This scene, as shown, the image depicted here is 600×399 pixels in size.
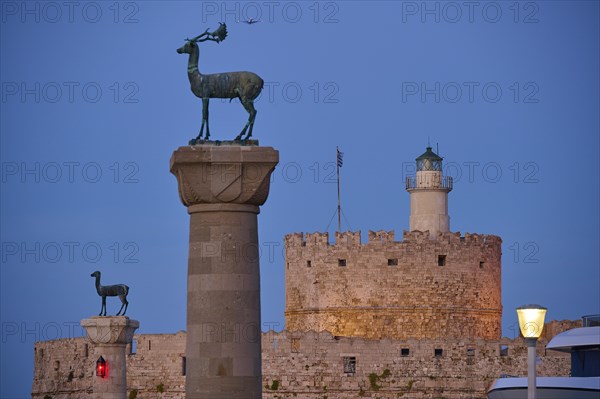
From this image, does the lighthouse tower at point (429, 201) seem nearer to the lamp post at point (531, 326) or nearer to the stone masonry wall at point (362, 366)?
the stone masonry wall at point (362, 366)

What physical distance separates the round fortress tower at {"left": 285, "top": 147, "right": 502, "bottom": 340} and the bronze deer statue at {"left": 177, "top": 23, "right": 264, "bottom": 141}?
39.2 metres

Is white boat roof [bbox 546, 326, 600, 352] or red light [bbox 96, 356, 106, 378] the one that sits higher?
white boat roof [bbox 546, 326, 600, 352]

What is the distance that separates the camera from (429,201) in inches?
2325

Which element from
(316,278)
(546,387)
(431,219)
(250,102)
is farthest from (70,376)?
(250,102)

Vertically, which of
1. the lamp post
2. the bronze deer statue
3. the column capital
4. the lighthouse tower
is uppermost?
the lighthouse tower

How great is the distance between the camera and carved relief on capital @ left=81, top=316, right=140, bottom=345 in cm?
3203

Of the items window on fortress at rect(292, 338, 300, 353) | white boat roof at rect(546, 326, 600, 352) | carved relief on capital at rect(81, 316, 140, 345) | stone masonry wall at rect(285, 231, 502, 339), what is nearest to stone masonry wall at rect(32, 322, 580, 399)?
window on fortress at rect(292, 338, 300, 353)

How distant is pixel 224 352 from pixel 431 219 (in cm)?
4179

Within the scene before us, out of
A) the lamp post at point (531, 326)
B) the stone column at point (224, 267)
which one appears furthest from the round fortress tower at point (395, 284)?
the stone column at point (224, 267)

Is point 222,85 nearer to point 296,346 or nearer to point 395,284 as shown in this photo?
point 296,346

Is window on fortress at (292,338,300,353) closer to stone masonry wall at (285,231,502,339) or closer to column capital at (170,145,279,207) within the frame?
stone masonry wall at (285,231,502,339)

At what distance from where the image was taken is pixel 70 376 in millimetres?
57500

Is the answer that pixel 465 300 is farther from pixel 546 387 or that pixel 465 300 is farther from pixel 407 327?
pixel 546 387

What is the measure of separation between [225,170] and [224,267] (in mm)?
1069
